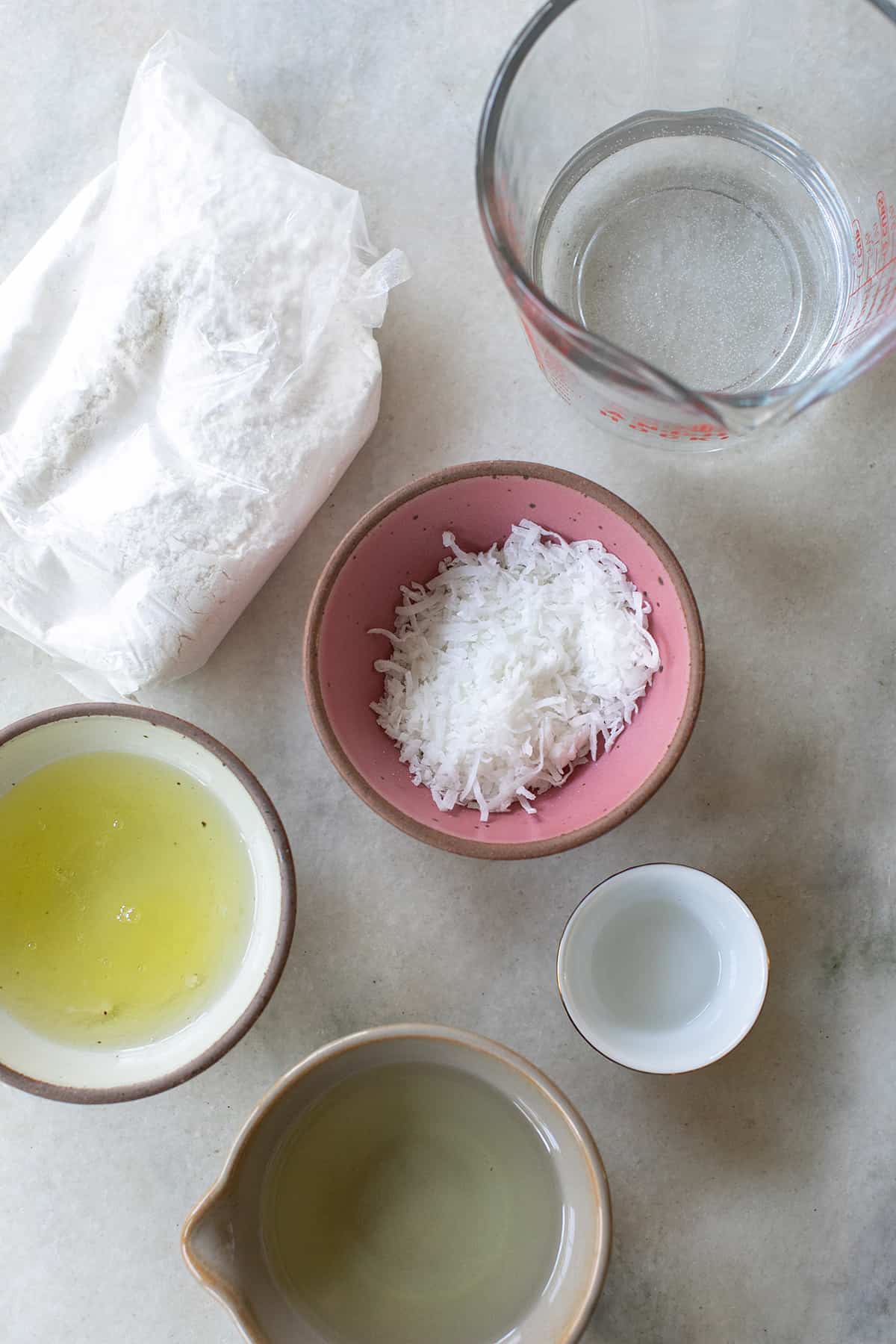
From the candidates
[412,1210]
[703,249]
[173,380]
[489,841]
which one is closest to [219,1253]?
[412,1210]

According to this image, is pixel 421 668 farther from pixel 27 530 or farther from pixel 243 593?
pixel 27 530

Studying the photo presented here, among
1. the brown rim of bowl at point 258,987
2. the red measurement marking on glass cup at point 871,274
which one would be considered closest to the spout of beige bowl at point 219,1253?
the brown rim of bowl at point 258,987

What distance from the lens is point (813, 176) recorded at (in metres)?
1.05

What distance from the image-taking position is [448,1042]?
38.4 inches

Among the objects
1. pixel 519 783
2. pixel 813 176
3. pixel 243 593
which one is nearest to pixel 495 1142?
pixel 519 783

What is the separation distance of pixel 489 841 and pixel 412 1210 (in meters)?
0.41

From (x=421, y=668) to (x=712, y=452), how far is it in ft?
1.28

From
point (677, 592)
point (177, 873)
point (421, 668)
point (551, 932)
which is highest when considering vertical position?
point (677, 592)

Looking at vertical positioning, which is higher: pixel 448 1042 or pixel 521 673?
pixel 521 673

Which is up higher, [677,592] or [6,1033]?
[677,592]

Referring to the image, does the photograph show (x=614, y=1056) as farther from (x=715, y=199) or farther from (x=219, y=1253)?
(x=715, y=199)

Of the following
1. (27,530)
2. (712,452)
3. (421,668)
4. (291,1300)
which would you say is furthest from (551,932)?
(27,530)

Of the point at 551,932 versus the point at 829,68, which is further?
the point at 551,932

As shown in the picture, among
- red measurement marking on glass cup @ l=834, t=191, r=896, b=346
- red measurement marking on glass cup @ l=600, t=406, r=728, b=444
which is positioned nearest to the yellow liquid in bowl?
red measurement marking on glass cup @ l=600, t=406, r=728, b=444
